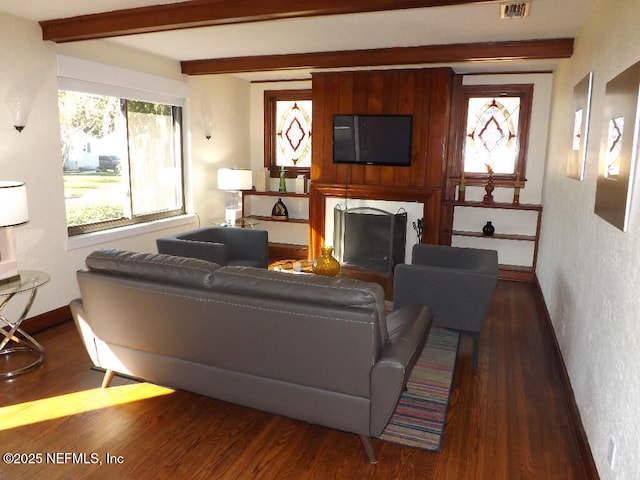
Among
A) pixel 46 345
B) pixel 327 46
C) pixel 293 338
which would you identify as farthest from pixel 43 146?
pixel 293 338

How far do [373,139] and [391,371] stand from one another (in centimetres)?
421

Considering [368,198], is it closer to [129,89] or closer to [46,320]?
[129,89]

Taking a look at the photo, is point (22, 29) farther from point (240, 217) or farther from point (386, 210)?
point (386, 210)

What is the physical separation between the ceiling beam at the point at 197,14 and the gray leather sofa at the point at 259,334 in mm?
1794

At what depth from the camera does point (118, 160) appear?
5027mm

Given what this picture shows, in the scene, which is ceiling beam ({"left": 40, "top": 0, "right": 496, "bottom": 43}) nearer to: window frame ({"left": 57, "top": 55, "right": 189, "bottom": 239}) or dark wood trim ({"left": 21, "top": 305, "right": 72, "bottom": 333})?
window frame ({"left": 57, "top": 55, "right": 189, "bottom": 239})

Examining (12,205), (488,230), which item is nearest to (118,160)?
(12,205)

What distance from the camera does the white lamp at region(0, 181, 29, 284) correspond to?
313cm

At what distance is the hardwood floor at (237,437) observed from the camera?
235 cm

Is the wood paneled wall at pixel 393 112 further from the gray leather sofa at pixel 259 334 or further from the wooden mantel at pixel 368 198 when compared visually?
the gray leather sofa at pixel 259 334

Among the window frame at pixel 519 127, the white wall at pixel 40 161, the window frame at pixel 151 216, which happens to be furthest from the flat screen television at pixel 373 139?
the white wall at pixel 40 161

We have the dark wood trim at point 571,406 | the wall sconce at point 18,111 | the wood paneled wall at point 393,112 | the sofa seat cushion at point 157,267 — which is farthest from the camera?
the wood paneled wall at point 393,112

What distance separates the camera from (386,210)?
616 centimetres

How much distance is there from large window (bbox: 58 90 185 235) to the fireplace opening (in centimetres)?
207
